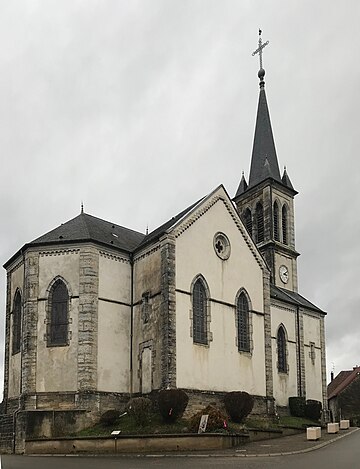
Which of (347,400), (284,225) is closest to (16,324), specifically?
(284,225)

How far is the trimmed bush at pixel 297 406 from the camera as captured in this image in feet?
132

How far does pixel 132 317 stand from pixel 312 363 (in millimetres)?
17344

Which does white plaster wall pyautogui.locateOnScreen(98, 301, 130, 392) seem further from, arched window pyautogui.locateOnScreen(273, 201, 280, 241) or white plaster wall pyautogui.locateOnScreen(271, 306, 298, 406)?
arched window pyautogui.locateOnScreen(273, 201, 280, 241)

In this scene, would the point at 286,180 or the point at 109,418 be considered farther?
the point at 286,180

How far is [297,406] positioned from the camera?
133 ft

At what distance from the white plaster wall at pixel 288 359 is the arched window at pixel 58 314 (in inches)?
603

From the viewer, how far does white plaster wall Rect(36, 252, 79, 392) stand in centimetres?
3098

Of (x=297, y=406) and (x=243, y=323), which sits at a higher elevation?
(x=243, y=323)

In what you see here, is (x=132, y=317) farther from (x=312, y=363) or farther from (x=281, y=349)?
(x=312, y=363)

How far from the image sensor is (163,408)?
2838 centimetres

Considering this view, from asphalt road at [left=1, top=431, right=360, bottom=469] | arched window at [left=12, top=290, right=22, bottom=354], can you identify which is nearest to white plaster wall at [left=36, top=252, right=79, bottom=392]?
arched window at [left=12, top=290, right=22, bottom=354]

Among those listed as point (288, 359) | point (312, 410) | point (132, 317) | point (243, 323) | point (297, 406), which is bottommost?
point (312, 410)

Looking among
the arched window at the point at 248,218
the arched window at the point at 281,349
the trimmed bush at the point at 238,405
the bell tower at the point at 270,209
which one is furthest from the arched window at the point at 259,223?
the trimmed bush at the point at 238,405

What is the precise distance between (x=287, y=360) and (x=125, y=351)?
14.2 metres
